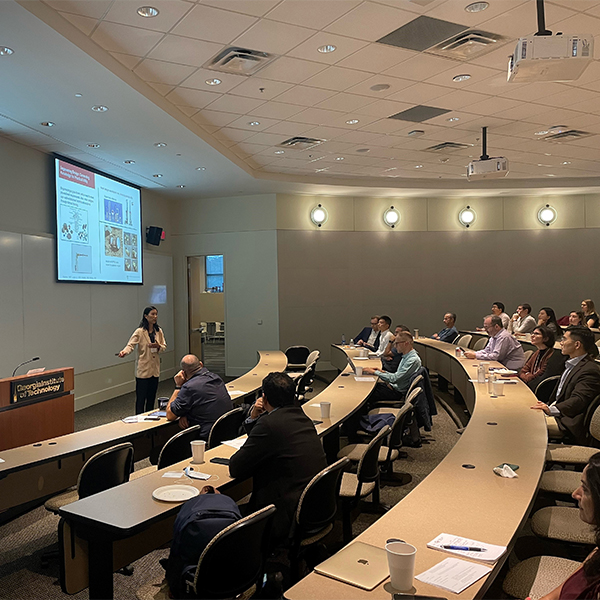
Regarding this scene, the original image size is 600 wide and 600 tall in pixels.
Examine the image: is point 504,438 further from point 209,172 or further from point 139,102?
point 209,172

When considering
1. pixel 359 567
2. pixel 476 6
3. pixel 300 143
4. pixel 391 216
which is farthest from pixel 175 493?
pixel 391 216

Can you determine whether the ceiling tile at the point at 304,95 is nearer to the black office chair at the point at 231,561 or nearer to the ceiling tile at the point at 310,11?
the ceiling tile at the point at 310,11

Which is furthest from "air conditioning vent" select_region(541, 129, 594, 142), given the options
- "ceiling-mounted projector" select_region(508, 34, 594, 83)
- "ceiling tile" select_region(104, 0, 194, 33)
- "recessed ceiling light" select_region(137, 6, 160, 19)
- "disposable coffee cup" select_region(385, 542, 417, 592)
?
"disposable coffee cup" select_region(385, 542, 417, 592)

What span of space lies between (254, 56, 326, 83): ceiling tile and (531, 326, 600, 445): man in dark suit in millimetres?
3436

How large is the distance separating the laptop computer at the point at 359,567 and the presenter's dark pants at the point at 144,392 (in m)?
5.26

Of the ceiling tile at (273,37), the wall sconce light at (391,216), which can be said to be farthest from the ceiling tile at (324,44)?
the wall sconce light at (391,216)

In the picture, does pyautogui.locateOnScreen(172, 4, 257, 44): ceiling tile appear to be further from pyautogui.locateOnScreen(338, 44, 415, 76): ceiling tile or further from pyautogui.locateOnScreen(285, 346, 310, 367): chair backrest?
pyautogui.locateOnScreen(285, 346, 310, 367): chair backrest

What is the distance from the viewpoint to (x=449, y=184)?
11398mm

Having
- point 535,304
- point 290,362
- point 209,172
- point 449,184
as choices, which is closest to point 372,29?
point 209,172

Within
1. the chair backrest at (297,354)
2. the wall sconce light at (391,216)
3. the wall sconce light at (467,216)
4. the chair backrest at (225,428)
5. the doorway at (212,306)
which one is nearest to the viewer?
the chair backrest at (225,428)

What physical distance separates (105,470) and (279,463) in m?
1.19

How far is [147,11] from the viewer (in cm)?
405

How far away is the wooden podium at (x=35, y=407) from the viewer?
15.7ft

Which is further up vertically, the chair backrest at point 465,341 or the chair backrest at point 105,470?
the chair backrest at point 465,341
